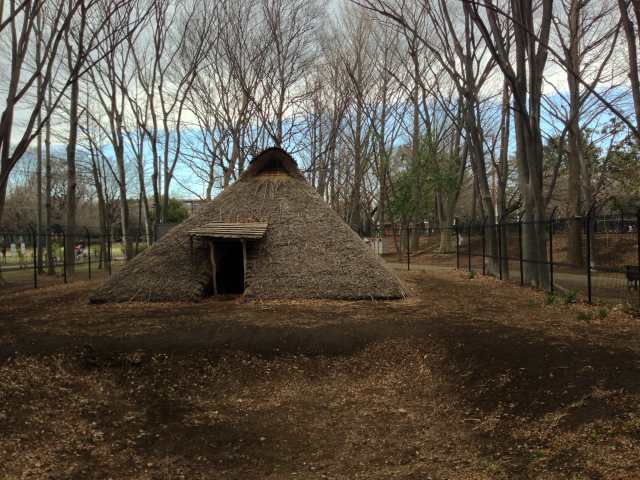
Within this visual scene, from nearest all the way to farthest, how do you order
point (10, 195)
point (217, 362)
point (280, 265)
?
point (217, 362) → point (280, 265) → point (10, 195)

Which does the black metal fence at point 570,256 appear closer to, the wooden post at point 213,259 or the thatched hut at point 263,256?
the thatched hut at point 263,256

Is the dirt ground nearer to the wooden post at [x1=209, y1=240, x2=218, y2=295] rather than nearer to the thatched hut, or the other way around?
the thatched hut

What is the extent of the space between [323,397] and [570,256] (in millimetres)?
17756

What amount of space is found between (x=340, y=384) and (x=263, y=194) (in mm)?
9147

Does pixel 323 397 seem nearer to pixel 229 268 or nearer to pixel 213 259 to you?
A: pixel 213 259

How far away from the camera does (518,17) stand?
36.8ft

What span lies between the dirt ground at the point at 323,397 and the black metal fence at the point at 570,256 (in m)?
2.51

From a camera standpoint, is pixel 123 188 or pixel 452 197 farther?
pixel 452 197

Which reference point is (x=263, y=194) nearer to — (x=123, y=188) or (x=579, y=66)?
(x=123, y=188)

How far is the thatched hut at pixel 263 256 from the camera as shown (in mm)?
11969

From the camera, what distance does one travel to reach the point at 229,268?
15.5 m

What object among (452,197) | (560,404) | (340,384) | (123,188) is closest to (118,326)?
(340,384)

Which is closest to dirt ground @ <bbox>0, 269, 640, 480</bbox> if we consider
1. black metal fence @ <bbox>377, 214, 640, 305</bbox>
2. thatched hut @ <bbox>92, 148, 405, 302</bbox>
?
thatched hut @ <bbox>92, 148, 405, 302</bbox>

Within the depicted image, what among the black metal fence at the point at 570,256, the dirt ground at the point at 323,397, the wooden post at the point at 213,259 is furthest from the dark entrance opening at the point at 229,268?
the black metal fence at the point at 570,256
